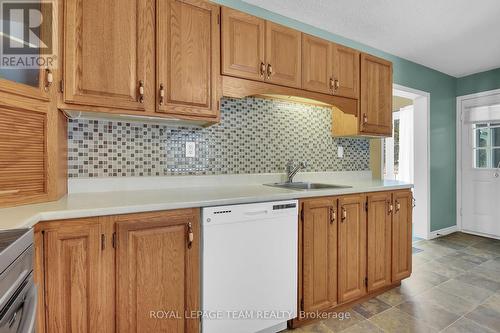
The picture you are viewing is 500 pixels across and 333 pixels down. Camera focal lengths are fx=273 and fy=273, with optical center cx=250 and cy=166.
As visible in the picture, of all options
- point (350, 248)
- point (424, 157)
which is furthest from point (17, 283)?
point (424, 157)

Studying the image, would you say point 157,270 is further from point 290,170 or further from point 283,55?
point 283,55

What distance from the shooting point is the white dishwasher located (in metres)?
1.45

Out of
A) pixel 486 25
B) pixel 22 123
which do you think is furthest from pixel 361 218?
pixel 486 25

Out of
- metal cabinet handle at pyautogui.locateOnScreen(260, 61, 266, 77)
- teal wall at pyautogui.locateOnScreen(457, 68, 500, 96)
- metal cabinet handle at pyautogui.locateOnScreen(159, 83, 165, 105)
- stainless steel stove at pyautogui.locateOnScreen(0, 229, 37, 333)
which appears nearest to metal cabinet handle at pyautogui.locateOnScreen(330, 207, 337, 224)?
metal cabinet handle at pyautogui.locateOnScreen(260, 61, 266, 77)

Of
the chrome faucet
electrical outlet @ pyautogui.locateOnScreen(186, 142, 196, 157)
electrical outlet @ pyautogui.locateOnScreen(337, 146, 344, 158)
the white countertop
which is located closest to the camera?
the white countertop

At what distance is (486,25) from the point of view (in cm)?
265

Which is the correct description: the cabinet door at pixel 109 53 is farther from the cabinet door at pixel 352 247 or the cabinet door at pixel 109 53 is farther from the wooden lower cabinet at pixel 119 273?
the cabinet door at pixel 352 247

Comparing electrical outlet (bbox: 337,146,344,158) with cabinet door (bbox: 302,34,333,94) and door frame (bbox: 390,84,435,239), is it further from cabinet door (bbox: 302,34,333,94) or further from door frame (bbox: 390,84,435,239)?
door frame (bbox: 390,84,435,239)

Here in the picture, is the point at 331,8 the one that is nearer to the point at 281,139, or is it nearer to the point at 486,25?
the point at 281,139

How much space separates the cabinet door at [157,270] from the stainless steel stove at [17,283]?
0.37m

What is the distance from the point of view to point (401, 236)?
2.35m

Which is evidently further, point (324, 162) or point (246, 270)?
point (324, 162)

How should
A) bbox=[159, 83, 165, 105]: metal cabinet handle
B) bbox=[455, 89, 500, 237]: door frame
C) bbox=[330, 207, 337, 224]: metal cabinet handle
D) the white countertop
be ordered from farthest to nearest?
bbox=[455, 89, 500, 237]: door frame → bbox=[330, 207, 337, 224]: metal cabinet handle → bbox=[159, 83, 165, 105]: metal cabinet handle → the white countertop

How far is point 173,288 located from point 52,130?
1.00m
